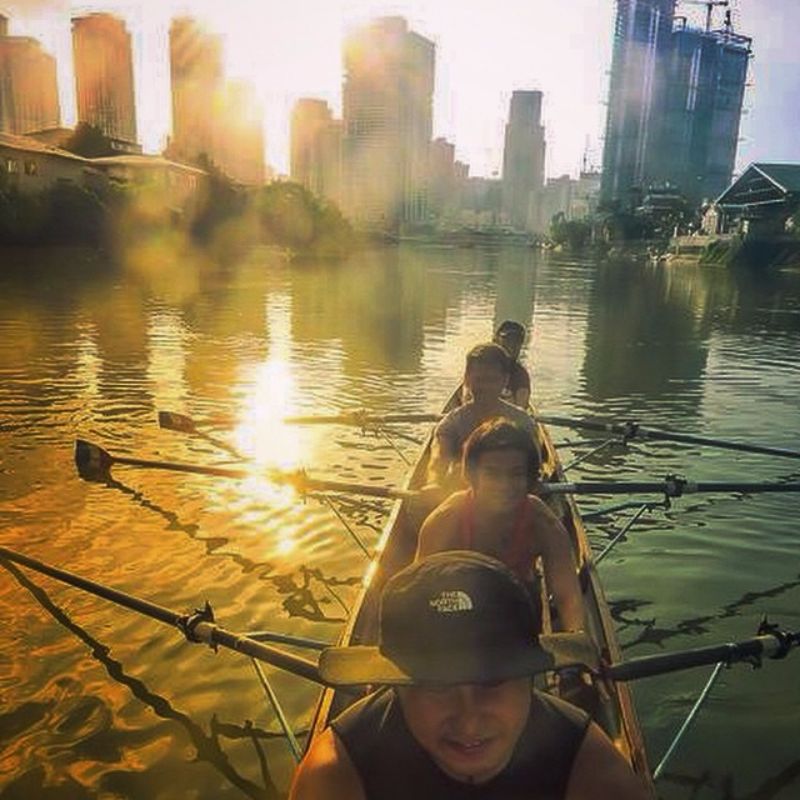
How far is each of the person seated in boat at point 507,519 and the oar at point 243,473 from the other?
2.64 m

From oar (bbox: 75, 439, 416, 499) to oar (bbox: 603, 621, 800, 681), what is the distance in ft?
13.0

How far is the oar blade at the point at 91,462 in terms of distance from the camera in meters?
10.2

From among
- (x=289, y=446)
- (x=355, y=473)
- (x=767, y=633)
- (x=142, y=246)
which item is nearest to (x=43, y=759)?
(x=767, y=633)

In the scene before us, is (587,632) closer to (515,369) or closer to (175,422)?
(515,369)

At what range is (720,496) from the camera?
40.9 ft

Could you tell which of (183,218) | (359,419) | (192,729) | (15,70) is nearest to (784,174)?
(183,218)

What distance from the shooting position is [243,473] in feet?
30.5

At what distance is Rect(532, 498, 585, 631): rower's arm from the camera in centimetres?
549

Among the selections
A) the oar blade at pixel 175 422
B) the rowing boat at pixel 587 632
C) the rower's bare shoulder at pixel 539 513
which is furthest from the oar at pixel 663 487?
the oar blade at pixel 175 422

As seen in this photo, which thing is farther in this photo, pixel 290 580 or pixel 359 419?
pixel 359 419

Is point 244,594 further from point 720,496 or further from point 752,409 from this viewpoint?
point 752,409

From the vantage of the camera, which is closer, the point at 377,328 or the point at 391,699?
the point at 391,699

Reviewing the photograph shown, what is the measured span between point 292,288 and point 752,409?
38822 millimetres

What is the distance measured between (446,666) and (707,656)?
10.4ft
